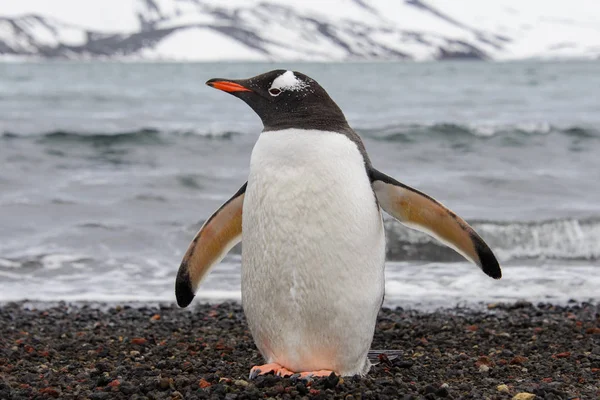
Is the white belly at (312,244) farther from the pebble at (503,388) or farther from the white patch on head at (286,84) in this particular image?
the pebble at (503,388)

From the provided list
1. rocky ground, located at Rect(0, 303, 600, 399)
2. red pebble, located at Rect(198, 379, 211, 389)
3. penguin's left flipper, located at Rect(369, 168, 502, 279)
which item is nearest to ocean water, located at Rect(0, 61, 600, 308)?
rocky ground, located at Rect(0, 303, 600, 399)

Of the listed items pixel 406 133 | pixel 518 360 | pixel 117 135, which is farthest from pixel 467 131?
pixel 518 360

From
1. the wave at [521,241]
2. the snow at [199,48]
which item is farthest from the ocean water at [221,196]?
the snow at [199,48]

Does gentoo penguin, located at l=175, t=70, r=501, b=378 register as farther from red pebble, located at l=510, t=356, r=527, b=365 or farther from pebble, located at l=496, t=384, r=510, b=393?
red pebble, located at l=510, t=356, r=527, b=365

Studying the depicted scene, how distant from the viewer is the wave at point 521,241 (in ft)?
24.6

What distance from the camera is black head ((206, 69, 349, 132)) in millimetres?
2699

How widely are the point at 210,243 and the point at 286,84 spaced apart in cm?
70

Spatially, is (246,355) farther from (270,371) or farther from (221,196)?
(221,196)

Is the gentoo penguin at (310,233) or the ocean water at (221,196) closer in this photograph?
the gentoo penguin at (310,233)

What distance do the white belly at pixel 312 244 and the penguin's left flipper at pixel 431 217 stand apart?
108 millimetres

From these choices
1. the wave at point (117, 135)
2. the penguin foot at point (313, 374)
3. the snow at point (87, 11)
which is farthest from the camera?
the snow at point (87, 11)

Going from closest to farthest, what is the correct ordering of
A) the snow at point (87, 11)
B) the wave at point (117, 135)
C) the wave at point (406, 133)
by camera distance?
1. the wave at point (117, 135)
2. the wave at point (406, 133)
3. the snow at point (87, 11)

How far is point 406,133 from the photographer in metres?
16.5

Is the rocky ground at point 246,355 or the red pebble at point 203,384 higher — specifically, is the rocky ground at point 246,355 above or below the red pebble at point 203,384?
below
